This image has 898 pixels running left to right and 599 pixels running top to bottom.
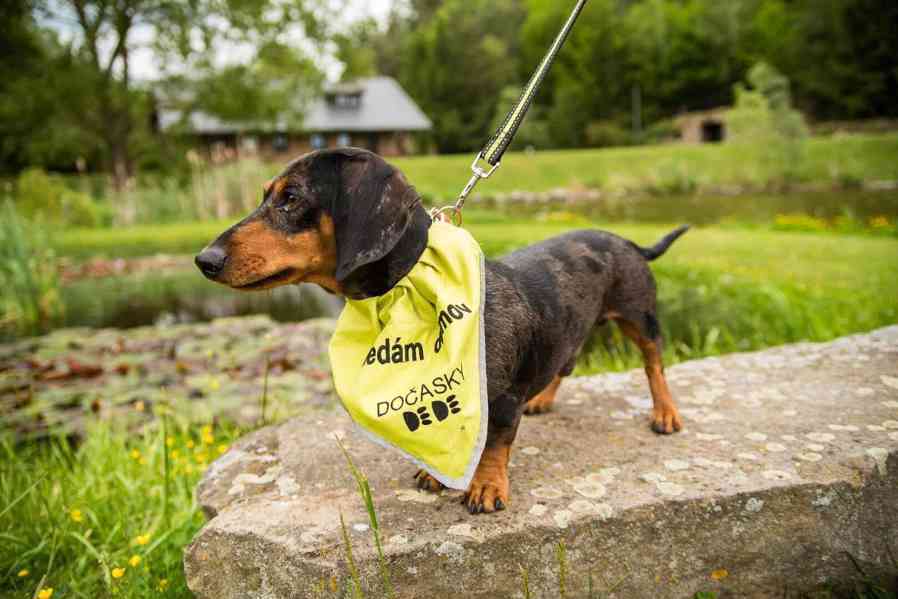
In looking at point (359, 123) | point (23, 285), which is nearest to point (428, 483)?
point (23, 285)

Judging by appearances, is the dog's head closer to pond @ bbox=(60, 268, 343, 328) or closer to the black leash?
the black leash

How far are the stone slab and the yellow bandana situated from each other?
0.21 m

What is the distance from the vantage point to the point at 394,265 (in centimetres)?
198

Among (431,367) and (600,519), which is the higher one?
(431,367)

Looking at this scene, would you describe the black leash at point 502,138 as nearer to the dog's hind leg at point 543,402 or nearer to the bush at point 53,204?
the dog's hind leg at point 543,402

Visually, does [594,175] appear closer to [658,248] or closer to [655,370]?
[658,248]

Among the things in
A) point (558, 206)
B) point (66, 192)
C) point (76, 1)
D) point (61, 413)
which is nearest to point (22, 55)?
point (76, 1)

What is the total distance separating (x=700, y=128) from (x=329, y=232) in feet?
154

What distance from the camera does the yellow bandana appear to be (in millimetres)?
1942

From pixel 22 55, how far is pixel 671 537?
22.8 metres

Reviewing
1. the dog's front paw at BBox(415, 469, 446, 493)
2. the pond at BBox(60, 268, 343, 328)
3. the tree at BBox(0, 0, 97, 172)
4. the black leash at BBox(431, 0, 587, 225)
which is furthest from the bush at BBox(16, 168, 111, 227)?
the dog's front paw at BBox(415, 469, 446, 493)

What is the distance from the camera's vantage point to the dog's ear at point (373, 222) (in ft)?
6.07

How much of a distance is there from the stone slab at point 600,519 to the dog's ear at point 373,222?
1.97 feet

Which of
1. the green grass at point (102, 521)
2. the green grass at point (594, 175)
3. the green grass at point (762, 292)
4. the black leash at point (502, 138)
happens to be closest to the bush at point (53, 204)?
the green grass at point (594, 175)
